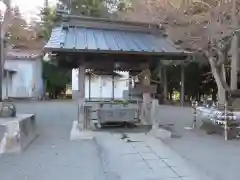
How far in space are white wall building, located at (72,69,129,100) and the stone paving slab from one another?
2033 millimetres

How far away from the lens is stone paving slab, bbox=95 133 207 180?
5.77 metres

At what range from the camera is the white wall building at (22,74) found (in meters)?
30.2

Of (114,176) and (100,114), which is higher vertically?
(100,114)

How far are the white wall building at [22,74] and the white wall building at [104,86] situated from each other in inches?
805

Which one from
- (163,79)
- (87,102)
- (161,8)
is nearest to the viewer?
(87,102)

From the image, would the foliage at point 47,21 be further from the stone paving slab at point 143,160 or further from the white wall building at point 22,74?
the stone paving slab at point 143,160

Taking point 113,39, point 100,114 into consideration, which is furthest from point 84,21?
point 100,114

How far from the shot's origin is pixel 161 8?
15.5m

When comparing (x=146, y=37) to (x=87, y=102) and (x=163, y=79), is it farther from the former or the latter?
(x=163, y=79)

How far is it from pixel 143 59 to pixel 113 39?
126 centimetres

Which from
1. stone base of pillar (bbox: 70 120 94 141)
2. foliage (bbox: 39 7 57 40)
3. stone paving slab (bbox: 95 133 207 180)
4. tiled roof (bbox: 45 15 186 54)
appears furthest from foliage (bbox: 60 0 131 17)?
stone paving slab (bbox: 95 133 207 180)

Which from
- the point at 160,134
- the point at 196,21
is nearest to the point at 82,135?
the point at 160,134

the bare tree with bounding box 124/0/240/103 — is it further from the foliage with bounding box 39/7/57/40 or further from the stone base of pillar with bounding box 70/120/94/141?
the foliage with bounding box 39/7/57/40

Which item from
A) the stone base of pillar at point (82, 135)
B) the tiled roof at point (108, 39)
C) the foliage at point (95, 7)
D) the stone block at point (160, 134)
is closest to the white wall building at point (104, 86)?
the tiled roof at point (108, 39)
